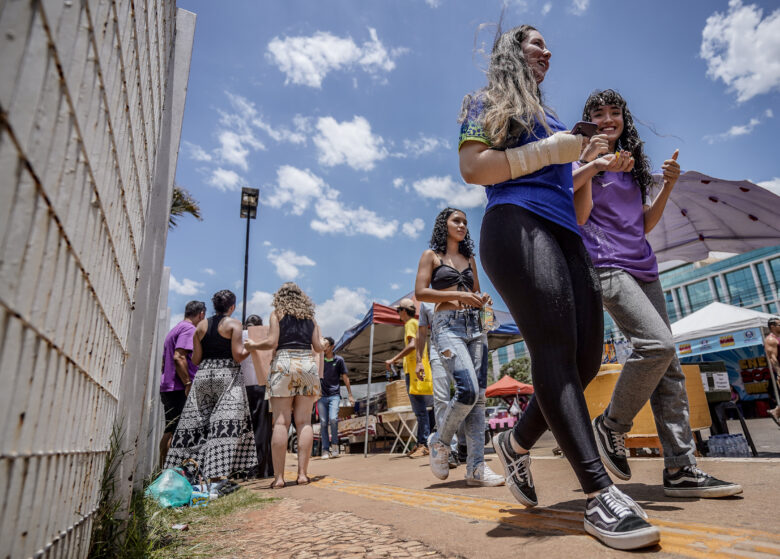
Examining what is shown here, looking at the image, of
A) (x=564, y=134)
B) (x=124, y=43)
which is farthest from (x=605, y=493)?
(x=124, y=43)

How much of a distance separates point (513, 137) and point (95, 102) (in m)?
1.53

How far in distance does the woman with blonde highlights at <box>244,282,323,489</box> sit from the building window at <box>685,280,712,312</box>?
57712 millimetres

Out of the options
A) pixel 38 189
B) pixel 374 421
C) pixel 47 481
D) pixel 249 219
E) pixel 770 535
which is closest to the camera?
pixel 38 189

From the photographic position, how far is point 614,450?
2373mm

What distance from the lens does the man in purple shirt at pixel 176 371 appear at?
227 inches

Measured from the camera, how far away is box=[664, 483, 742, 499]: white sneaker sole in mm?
2100

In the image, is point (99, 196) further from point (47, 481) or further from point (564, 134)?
point (564, 134)

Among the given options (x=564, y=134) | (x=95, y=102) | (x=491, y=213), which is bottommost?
(x=95, y=102)

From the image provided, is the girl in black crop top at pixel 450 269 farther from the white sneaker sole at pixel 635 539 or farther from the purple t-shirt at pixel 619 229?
the white sneaker sole at pixel 635 539

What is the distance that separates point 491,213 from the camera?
6.65 feet

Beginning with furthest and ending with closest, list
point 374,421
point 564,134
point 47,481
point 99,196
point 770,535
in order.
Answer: point 374,421
point 564,134
point 770,535
point 99,196
point 47,481

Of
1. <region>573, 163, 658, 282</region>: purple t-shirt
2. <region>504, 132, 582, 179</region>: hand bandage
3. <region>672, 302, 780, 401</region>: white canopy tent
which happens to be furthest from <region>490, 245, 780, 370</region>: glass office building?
<region>504, 132, 582, 179</region>: hand bandage

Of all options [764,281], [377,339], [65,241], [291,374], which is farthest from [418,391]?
[764,281]

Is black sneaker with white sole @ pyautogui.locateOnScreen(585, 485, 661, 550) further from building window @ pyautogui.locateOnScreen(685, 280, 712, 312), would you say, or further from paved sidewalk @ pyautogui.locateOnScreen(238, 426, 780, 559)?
building window @ pyautogui.locateOnScreen(685, 280, 712, 312)
